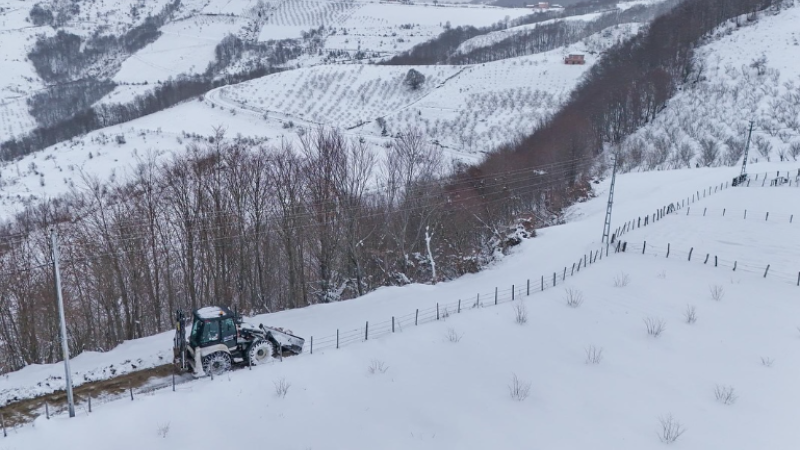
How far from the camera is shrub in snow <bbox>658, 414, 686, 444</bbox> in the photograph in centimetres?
1077

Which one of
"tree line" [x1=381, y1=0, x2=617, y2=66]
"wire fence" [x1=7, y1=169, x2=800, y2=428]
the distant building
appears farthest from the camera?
"tree line" [x1=381, y1=0, x2=617, y2=66]

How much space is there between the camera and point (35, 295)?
81.3ft

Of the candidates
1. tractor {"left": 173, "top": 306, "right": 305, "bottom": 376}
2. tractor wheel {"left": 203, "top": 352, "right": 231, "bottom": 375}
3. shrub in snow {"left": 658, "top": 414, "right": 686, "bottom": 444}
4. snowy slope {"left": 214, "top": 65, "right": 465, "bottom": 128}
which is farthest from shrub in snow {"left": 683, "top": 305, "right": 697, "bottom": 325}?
snowy slope {"left": 214, "top": 65, "right": 465, "bottom": 128}

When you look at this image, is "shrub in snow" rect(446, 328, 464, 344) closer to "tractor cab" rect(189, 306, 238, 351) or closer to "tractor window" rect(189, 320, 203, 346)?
"tractor cab" rect(189, 306, 238, 351)

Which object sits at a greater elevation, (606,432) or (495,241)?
(606,432)

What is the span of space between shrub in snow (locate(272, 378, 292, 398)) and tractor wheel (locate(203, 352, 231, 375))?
276 centimetres

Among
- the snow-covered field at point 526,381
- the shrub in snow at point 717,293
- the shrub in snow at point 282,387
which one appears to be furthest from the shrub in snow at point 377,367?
the shrub in snow at point 717,293

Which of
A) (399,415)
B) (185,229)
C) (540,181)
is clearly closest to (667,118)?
(540,181)

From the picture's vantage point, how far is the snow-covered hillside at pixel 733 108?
56.2 metres

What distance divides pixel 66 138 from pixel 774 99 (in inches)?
4301

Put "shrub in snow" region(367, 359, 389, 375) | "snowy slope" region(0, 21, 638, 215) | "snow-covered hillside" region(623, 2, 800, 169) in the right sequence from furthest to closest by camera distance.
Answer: "snowy slope" region(0, 21, 638, 215)
"snow-covered hillside" region(623, 2, 800, 169)
"shrub in snow" region(367, 359, 389, 375)

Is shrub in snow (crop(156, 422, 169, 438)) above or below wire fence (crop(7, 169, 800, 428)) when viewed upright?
above

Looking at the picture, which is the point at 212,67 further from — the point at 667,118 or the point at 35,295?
the point at 35,295

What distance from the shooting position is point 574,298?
18391mm
